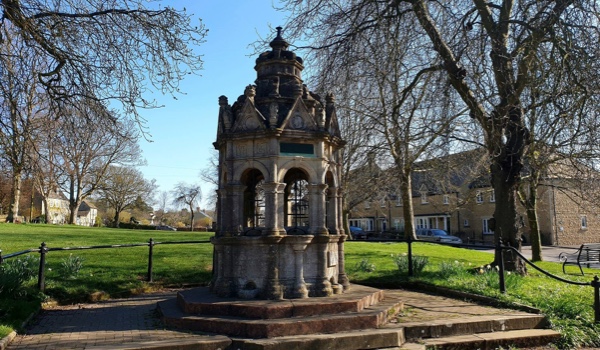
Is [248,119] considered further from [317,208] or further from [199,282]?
[199,282]

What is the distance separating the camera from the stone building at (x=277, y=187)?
812 centimetres

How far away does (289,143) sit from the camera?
854 cm

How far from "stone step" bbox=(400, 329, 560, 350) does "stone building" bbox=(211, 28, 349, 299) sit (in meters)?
2.26

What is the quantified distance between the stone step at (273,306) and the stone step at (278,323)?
16cm

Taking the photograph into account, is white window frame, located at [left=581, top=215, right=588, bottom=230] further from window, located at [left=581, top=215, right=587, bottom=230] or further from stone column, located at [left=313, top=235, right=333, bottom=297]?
stone column, located at [left=313, top=235, right=333, bottom=297]

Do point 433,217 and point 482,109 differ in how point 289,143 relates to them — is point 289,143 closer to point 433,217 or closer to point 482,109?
point 482,109

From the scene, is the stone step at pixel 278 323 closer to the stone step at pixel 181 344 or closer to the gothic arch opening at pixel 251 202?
the stone step at pixel 181 344

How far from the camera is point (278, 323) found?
21.3ft

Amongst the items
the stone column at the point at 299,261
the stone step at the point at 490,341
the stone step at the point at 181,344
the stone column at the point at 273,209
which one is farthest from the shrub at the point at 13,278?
the stone step at the point at 490,341

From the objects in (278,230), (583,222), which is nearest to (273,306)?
(278,230)

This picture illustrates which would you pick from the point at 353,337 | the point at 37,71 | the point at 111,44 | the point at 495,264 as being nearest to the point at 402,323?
the point at 353,337

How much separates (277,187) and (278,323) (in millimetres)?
2630

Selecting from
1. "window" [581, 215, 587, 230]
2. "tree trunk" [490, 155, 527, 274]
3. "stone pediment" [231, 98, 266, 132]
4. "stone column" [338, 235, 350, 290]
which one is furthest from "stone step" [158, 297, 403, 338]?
"window" [581, 215, 587, 230]

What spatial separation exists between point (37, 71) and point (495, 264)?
38.4 ft
